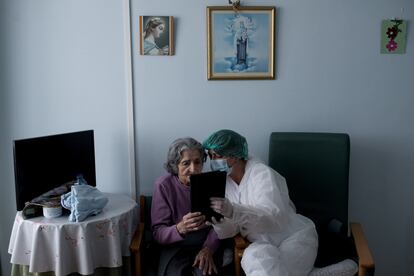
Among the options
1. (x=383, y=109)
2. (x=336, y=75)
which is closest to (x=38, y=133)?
(x=336, y=75)

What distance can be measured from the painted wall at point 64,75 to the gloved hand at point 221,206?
Answer: 84cm

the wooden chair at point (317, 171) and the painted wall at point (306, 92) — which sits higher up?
the painted wall at point (306, 92)

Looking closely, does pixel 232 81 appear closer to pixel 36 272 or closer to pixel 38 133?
pixel 38 133

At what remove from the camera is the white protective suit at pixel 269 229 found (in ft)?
5.84

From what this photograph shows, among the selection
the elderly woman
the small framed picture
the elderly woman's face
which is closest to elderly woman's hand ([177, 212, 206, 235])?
the elderly woman

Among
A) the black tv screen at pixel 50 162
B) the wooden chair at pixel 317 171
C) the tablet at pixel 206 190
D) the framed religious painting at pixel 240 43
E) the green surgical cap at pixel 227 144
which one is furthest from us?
the framed religious painting at pixel 240 43

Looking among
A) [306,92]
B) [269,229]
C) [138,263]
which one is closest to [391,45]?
[306,92]

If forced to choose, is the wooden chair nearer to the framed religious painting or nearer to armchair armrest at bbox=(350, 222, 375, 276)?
armchair armrest at bbox=(350, 222, 375, 276)

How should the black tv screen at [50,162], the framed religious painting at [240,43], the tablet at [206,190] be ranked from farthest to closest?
the framed religious painting at [240,43] → the black tv screen at [50,162] → the tablet at [206,190]

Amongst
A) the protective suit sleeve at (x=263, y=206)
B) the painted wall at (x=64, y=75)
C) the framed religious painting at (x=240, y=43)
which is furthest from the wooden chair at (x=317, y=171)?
the painted wall at (x=64, y=75)

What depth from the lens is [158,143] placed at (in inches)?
96.8

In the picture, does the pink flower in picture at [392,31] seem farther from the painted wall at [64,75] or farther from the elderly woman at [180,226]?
the painted wall at [64,75]

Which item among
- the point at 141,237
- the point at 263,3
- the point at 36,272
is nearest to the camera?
the point at 36,272

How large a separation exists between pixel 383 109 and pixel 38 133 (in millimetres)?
2198
